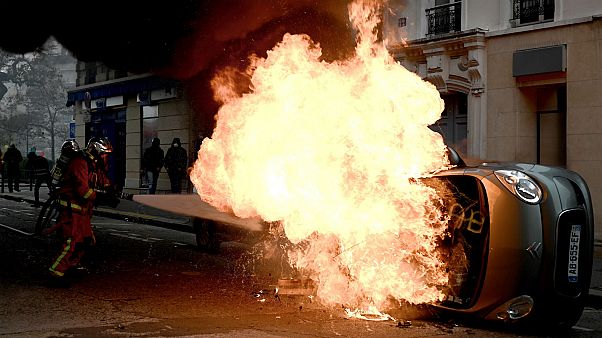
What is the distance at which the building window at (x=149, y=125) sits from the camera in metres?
26.3

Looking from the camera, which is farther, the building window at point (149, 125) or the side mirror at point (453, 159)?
the building window at point (149, 125)

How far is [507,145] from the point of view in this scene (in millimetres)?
15586

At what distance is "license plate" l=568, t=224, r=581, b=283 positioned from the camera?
5.66 metres

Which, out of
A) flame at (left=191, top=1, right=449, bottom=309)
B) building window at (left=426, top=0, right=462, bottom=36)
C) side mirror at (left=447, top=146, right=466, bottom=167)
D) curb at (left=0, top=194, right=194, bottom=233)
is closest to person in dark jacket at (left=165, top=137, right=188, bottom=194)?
curb at (left=0, top=194, right=194, bottom=233)

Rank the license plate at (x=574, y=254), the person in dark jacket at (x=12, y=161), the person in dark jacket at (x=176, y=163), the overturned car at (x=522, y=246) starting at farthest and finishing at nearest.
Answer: the person in dark jacket at (x=12, y=161)
the person in dark jacket at (x=176, y=163)
the license plate at (x=574, y=254)
the overturned car at (x=522, y=246)

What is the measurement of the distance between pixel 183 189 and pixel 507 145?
992cm

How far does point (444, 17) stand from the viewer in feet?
55.0

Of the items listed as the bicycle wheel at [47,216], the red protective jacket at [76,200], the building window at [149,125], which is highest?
the building window at [149,125]

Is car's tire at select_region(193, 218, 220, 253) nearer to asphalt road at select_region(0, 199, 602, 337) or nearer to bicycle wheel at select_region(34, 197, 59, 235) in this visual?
asphalt road at select_region(0, 199, 602, 337)

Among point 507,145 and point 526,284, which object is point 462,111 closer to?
point 507,145

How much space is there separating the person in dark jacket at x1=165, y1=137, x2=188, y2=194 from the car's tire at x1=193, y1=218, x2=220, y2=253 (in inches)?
348

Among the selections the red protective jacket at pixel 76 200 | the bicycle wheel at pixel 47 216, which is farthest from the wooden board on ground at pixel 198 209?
the bicycle wheel at pixel 47 216

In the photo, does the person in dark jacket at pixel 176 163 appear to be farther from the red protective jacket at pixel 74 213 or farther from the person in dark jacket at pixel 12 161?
the red protective jacket at pixel 74 213

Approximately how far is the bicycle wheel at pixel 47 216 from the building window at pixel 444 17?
9563 mm
